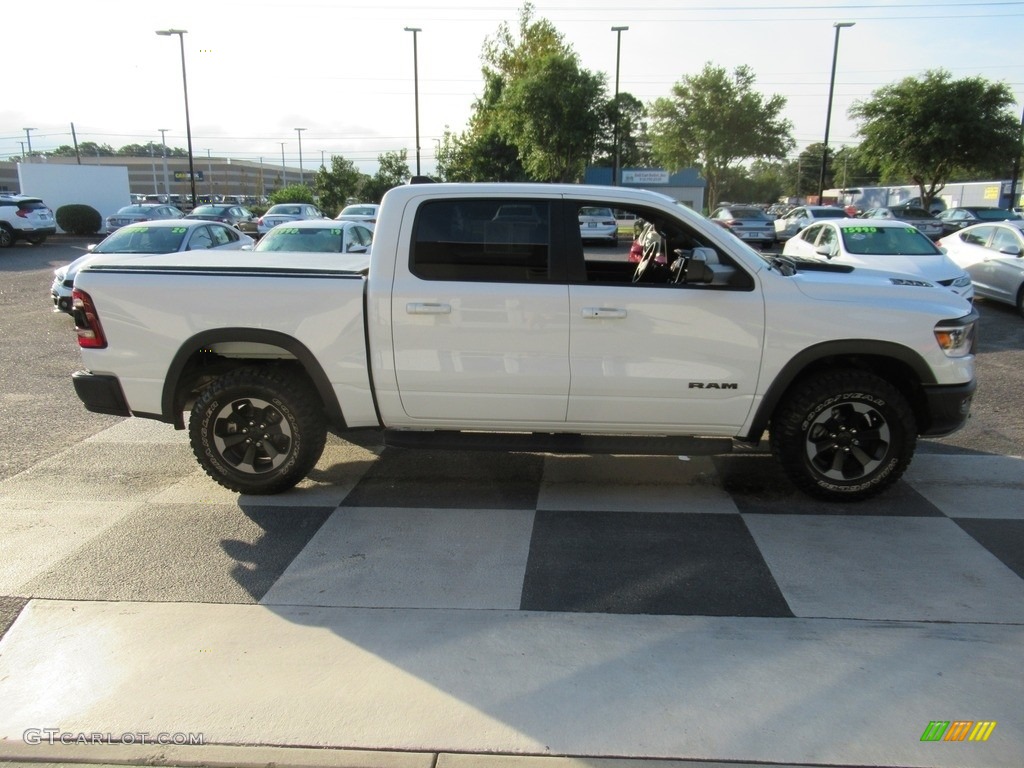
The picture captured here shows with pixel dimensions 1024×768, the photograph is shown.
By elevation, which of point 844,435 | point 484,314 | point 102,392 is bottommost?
point 844,435

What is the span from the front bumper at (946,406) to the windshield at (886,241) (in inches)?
296

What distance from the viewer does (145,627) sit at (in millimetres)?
3795

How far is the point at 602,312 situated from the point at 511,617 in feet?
6.28

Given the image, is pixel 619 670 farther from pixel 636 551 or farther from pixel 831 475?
pixel 831 475

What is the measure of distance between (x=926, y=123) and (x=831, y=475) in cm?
2925

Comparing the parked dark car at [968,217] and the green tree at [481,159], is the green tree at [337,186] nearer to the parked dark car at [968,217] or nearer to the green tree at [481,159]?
the green tree at [481,159]

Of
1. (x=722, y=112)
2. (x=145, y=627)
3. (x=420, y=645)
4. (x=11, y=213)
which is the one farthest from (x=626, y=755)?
(x=722, y=112)

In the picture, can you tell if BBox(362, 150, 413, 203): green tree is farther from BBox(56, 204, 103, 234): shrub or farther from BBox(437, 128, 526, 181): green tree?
BBox(56, 204, 103, 234): shrub

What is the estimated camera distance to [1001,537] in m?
4.69

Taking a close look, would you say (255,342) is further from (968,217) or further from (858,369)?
(968,217)

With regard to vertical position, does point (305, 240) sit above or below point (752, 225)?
above
